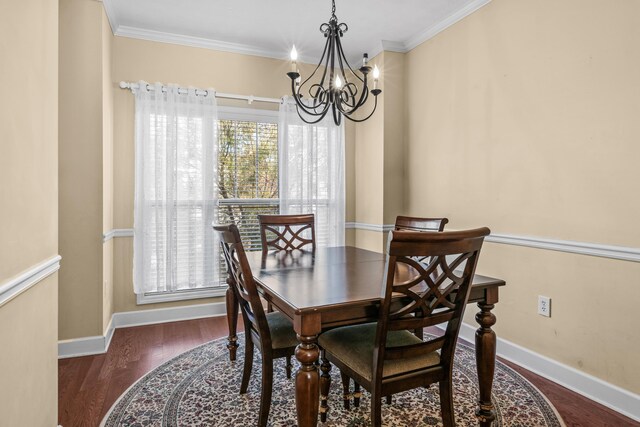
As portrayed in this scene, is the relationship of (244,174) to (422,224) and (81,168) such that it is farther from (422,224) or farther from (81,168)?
(422,224)

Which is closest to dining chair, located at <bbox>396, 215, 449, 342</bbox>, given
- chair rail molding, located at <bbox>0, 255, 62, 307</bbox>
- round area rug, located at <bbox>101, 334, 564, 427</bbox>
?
round area rug, located at <bbox>101, 334, 564, 427</bbox>

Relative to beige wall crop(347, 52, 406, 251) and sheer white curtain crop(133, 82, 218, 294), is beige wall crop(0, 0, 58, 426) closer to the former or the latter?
sheer white curtain crop(133, 82, 218, 294)

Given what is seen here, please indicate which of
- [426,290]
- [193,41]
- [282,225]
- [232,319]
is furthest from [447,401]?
[193,41]

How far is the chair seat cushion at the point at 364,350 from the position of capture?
1.48 meters

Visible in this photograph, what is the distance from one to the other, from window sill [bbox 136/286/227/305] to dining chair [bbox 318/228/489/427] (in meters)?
2.16

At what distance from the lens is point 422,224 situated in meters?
2.54

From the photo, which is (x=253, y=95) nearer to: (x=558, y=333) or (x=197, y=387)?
(x=197, y=387)

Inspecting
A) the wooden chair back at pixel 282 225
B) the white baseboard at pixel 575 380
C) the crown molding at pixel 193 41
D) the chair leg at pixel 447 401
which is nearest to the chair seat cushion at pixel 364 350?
the chair leg at pixel 447 401

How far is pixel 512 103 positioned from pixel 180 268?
120 inches

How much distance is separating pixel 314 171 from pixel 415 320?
2583 millimetres

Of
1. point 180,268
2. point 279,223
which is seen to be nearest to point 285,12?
point 279,223

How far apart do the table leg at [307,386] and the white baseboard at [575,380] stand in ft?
5.66

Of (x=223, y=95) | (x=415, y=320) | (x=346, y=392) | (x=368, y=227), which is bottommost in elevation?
(x=346, y=392)

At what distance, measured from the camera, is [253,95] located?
368cm
